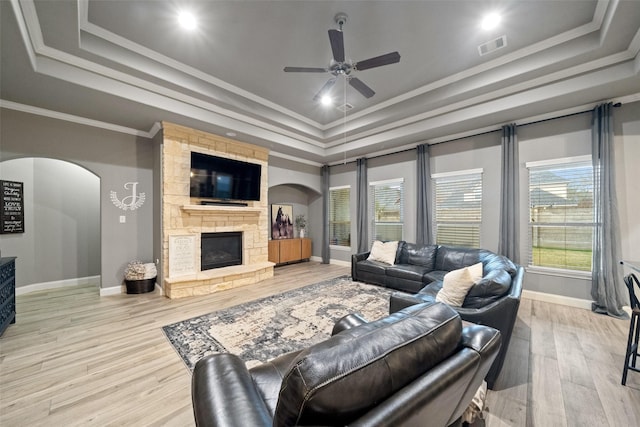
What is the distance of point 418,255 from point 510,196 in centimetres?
188

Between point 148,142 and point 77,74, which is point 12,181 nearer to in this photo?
point 148,142

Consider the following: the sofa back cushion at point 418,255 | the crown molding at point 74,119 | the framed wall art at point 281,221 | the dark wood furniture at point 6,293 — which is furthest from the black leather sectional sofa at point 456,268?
the crown molding at point 74,119

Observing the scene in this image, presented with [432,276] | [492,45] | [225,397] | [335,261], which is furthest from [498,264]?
[335,261]

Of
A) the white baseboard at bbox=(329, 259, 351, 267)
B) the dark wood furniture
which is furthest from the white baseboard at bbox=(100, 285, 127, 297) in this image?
the white baseboard at bbox=(329, 259, 351, 267)

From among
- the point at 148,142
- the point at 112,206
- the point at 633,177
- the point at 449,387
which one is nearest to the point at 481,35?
the point at 633,177

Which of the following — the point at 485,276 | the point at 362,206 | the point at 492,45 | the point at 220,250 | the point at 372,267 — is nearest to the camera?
the point at 485,276

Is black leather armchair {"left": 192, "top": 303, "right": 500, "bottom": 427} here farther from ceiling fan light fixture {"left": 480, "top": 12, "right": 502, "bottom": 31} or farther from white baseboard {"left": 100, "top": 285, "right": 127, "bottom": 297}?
white baseboard {"left": 100, "top": 285, "right": 127, "bottom": 297}

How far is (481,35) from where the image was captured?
9.72 ft

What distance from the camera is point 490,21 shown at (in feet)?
9.07

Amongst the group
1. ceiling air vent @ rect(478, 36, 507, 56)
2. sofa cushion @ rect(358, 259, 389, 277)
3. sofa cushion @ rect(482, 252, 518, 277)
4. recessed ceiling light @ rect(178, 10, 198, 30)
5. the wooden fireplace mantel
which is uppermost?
recessed ceiling light @ rect(178, 10, 198, 30)

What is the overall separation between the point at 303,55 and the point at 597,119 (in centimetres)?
434

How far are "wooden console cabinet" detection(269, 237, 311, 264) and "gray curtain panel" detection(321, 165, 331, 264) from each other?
52 centimetres

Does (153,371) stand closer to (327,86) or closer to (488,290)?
(488,290)

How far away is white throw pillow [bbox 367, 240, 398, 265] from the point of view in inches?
202
